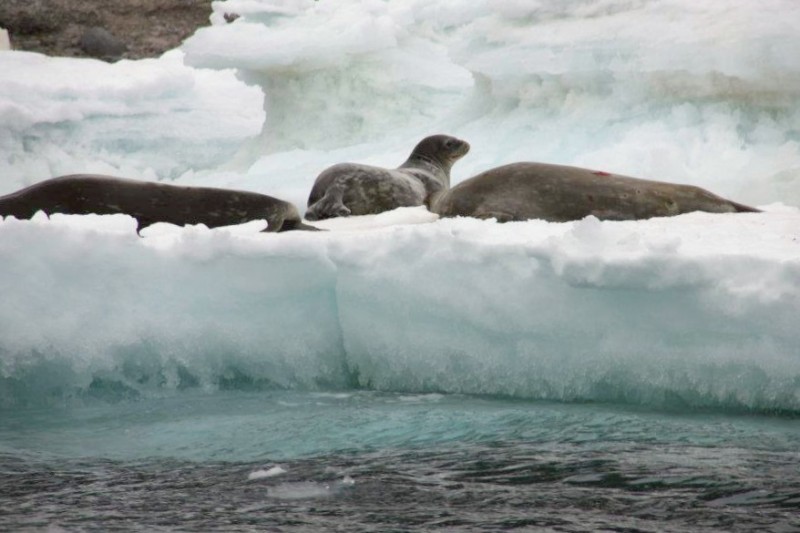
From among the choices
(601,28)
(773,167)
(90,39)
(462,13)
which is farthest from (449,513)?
(90,39)

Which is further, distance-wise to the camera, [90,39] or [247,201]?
[90,39]

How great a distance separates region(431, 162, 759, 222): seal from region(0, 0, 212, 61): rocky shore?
36.7ft

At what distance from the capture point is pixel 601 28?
799 centimetres

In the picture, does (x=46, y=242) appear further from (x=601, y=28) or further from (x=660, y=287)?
(x=601, y=28)

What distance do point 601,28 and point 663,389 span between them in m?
5.14

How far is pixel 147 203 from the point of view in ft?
18.6

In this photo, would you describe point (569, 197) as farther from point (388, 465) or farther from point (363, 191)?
point (388, 465)

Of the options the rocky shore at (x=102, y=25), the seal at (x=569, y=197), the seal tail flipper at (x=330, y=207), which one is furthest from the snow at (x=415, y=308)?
the rocky shore at (x=102, y=25)

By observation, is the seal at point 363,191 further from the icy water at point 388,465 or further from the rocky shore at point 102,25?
the rocky shore at point 102,25

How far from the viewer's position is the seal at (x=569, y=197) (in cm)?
562

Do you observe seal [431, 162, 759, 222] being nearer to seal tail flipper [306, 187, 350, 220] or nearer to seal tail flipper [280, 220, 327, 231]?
seal tail flipper [280, 220, 327, 231]

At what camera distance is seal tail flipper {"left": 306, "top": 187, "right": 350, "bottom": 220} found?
6.80m

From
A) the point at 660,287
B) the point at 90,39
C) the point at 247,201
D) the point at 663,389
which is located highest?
the point at 90,39

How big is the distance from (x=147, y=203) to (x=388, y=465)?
3.20 metres
